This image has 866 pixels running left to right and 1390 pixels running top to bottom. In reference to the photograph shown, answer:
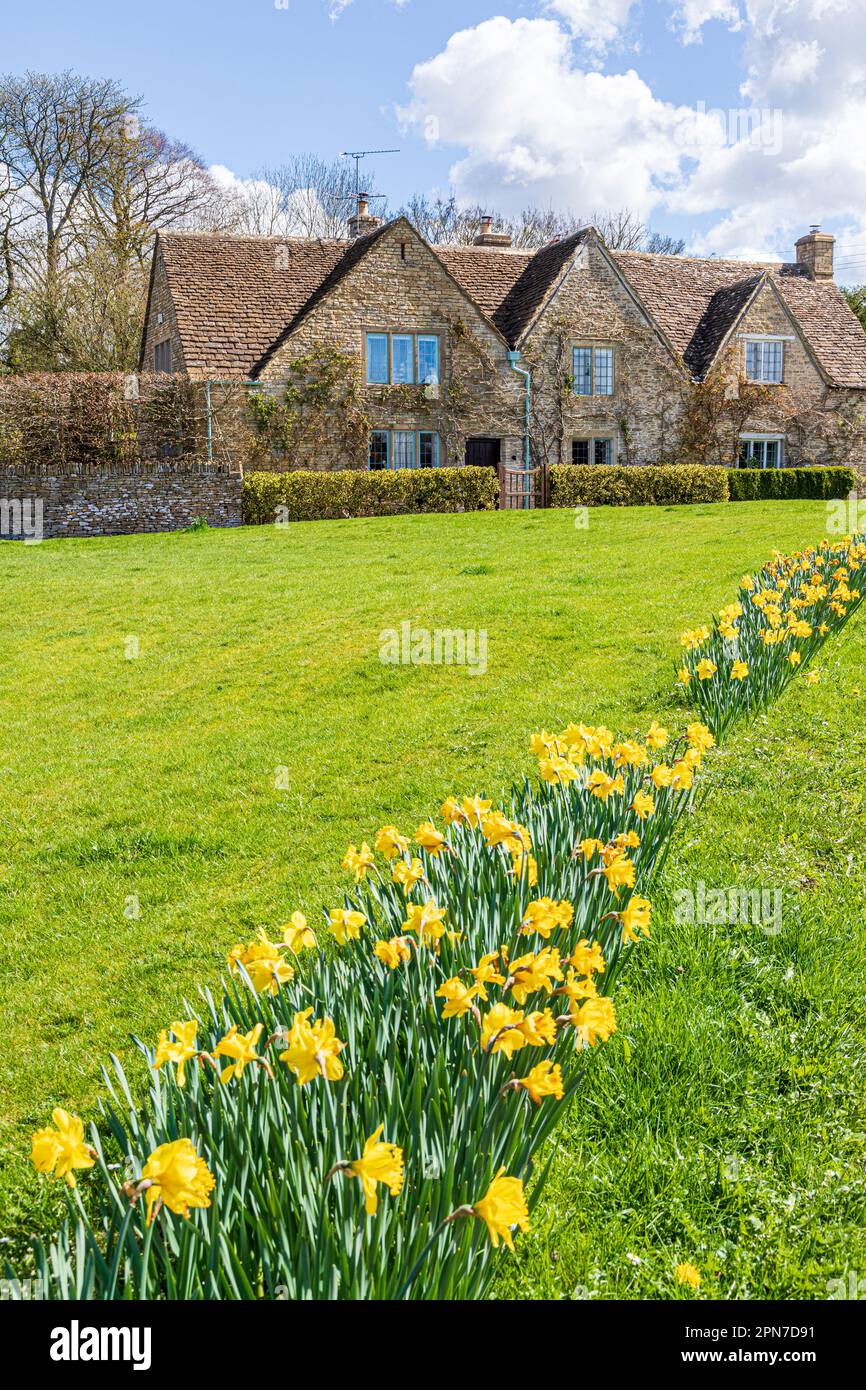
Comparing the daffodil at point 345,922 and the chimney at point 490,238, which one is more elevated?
→ the chimney at point 490,238

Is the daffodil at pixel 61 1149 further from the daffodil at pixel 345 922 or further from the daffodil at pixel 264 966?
the daffodil at pixel 345 922

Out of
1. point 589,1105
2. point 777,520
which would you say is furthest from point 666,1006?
point 777,520

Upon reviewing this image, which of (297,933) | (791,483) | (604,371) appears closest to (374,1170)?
(297,933)

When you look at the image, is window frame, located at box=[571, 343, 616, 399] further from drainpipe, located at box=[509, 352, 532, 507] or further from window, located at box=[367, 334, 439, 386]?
window, located at box=[367, 334, 439, 386]

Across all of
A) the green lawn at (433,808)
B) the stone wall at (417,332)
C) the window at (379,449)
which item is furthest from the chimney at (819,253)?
the green lawn at (433,808)

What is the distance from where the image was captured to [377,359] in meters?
26.6

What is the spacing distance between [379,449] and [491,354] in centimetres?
425

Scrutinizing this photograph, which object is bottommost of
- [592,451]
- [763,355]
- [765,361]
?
[592,451]

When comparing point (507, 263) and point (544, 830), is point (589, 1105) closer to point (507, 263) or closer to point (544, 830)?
point (544, 830)

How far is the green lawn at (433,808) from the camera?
9.27 ft

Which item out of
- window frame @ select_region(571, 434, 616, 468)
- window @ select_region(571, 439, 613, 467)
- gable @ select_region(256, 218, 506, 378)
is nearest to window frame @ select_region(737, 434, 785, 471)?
window frame @ select_region(571, 434, 616, 468)

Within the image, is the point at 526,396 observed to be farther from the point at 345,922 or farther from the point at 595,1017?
the point at 595,1017

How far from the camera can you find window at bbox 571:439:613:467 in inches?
1135

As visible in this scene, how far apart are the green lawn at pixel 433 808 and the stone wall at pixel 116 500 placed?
841cm
